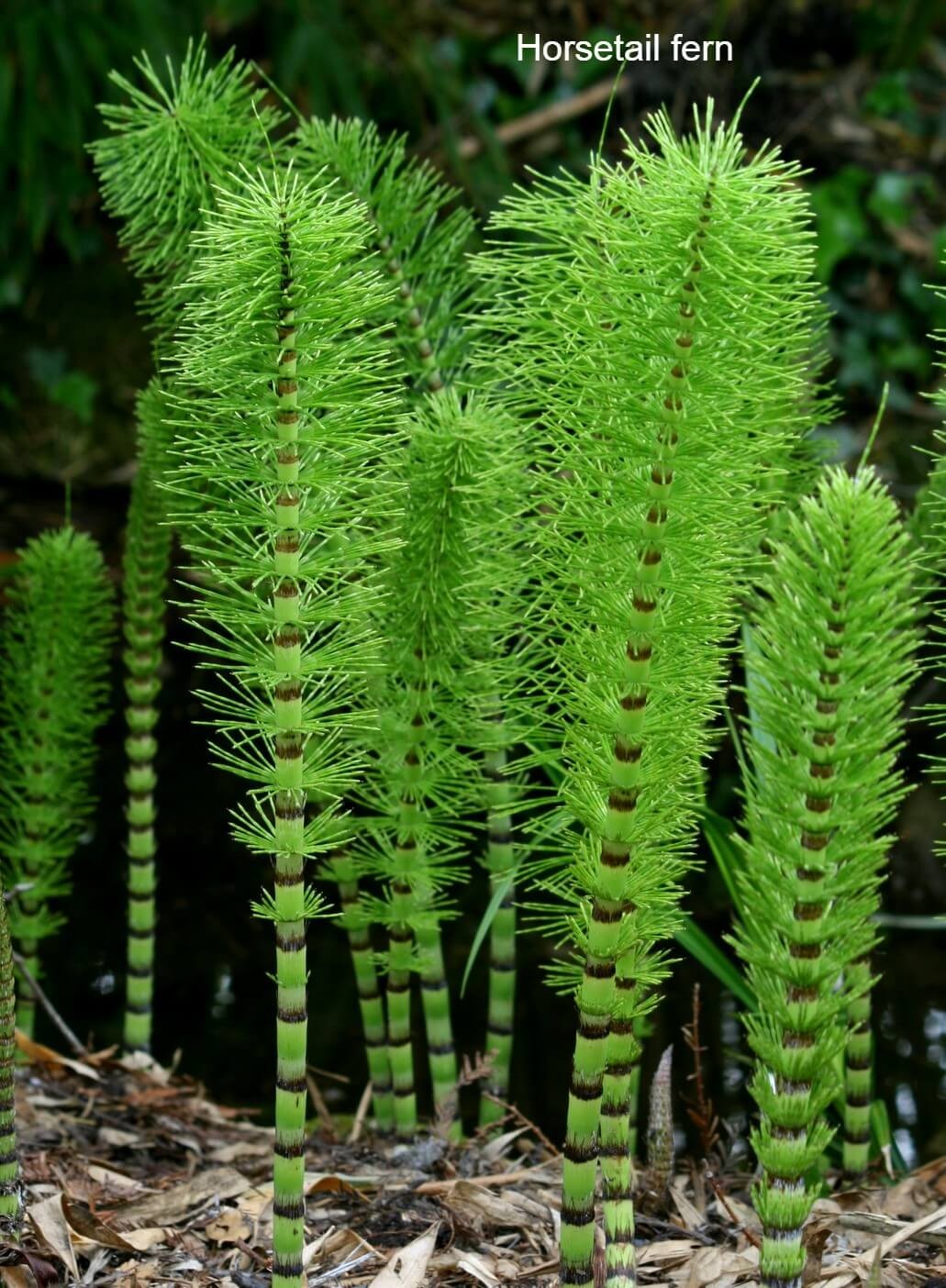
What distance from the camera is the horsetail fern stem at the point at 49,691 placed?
184cm

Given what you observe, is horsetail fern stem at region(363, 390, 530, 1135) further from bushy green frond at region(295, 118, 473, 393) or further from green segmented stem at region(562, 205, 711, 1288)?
green segmented stem at region(562, 205, 711, 1288)

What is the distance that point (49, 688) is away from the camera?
1875 mm

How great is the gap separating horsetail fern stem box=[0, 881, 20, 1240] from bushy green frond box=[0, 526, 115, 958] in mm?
557

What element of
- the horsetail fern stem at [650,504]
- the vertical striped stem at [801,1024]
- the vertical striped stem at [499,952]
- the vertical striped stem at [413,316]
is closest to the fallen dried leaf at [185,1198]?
the vertical striped stem at [499,952]

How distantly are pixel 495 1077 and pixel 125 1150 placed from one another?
0.46 metres

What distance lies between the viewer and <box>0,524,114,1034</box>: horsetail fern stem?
1.84 meters

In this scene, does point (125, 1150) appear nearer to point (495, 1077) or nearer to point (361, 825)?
point (495, 1077)

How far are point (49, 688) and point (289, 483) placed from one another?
3.07ft

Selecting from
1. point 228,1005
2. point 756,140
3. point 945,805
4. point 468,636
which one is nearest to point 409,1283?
point 468,636

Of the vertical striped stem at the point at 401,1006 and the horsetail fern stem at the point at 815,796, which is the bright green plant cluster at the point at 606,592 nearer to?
the horsetail fern stem at the point at 815,796

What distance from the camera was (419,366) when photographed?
5.27 feet

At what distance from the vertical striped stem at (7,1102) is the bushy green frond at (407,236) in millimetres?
679

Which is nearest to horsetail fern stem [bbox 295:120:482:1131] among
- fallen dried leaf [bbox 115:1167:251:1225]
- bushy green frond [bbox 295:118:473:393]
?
bushy green frond [bbox 295:118:473:393]

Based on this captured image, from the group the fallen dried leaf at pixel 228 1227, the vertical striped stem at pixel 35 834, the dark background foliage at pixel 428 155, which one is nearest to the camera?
the fallen dried leaf at pixel 228 1227
